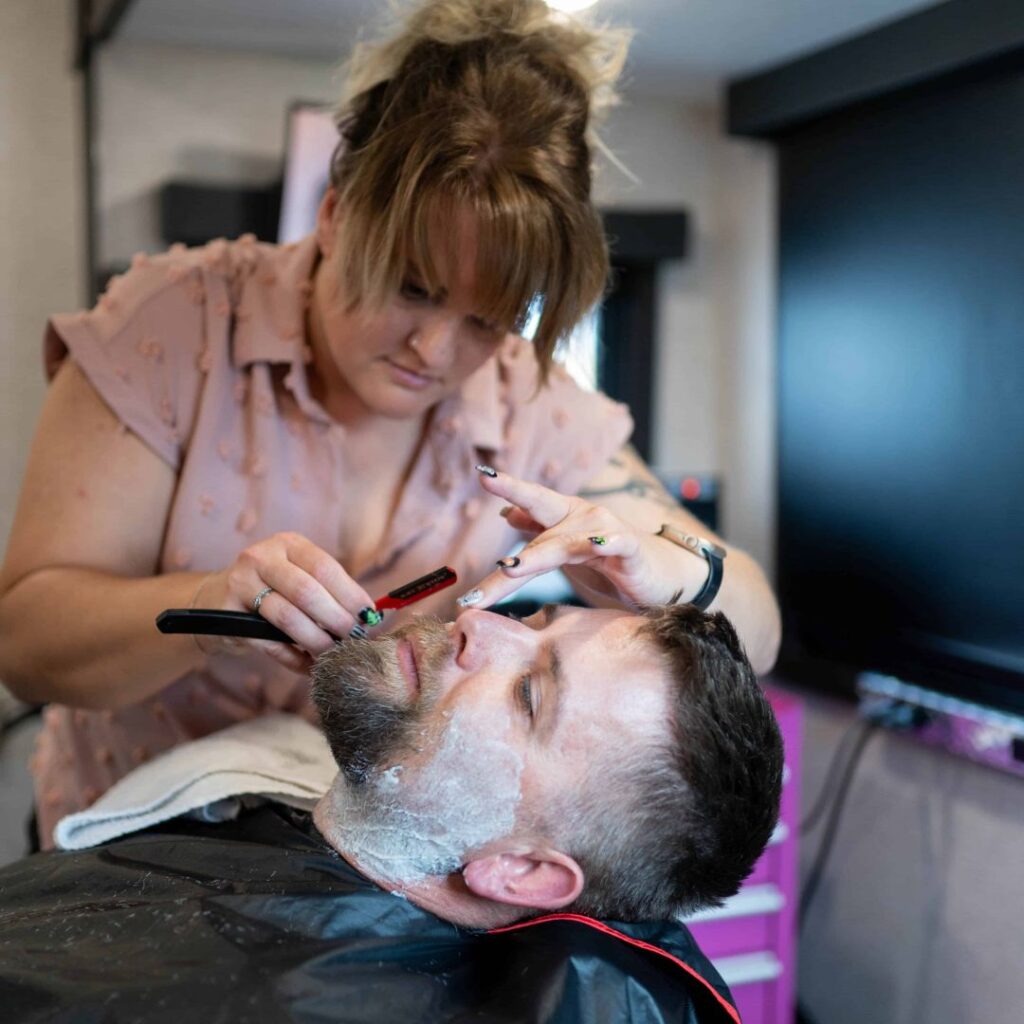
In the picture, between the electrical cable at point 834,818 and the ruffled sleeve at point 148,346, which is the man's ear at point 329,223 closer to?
the ruffled sleeve at point 148,346

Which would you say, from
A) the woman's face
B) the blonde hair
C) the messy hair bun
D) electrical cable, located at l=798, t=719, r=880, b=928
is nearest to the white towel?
the woman's face

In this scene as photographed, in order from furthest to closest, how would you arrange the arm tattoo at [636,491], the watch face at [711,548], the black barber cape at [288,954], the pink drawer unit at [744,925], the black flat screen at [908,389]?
the pink drawer unit at [744,925]
the black flat screen at [908,389]
the arm tattoo at [636,491]
the watch face at [711,548]
the black barber cape at [288,954]

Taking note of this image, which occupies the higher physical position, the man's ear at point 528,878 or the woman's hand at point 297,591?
the woman's hand at point 297,591

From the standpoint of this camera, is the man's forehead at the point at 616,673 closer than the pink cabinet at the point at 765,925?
Yes

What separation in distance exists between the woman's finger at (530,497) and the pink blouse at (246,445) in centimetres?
32

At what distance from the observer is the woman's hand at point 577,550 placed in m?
1.16

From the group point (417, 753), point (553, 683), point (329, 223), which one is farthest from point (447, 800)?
point (329, 223)

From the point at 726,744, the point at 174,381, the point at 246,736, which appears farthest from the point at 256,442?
the point at 726,744

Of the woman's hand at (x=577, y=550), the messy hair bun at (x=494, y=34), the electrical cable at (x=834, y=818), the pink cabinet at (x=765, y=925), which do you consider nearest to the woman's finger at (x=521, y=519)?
the woman's hand at (x=577, y=550)

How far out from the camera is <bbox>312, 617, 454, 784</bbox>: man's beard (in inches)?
46.5

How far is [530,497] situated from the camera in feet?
3.95

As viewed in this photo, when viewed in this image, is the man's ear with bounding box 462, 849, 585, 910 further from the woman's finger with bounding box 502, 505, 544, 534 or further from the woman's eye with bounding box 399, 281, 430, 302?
the woman's eye with bounding box 399, 281, 430, 302

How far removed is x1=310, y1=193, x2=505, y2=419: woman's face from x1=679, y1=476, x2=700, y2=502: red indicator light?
1.71 m

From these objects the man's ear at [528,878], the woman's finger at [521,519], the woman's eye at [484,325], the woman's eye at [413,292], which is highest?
the woman's eye at [413,292]
